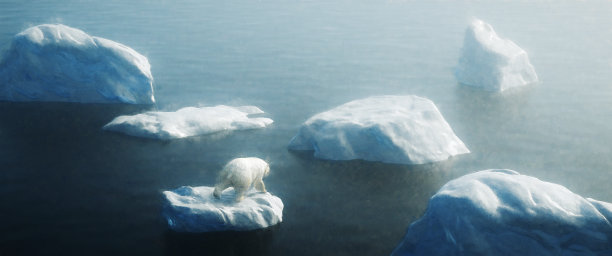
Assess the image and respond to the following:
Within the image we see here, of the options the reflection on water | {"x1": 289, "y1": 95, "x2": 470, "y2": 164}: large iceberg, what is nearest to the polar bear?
the reflection on water

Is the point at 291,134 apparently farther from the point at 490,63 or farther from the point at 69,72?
the point at 490,63

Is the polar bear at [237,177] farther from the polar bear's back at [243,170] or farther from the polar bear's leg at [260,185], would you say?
the polar bear's leg at [260,185]

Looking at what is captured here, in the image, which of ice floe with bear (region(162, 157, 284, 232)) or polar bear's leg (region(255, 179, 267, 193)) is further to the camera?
polar bear's leg (region(255, 179, 267, 193))

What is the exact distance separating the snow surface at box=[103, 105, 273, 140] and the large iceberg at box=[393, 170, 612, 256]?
7.85 meters

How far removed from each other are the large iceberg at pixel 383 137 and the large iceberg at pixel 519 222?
4696 mm

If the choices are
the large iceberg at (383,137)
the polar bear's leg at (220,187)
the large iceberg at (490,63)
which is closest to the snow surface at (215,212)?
the polar bear's leg at (220,187)

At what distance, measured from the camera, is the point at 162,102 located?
17.2 metres

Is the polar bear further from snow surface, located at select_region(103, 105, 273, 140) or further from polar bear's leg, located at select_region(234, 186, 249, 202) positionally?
snow surface, located at select_region(103, 105, 273, 140)

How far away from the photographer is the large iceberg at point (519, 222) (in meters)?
7.65

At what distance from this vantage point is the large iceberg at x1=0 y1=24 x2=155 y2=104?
16.6 m

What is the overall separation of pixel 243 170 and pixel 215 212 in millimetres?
892

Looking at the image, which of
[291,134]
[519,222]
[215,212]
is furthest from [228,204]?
[291,134]

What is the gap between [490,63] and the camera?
19.0 m

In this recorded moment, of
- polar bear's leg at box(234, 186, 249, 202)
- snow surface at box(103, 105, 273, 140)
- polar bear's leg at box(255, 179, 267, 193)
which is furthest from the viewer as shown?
snow surface at box(103, 105, 273, 140)
